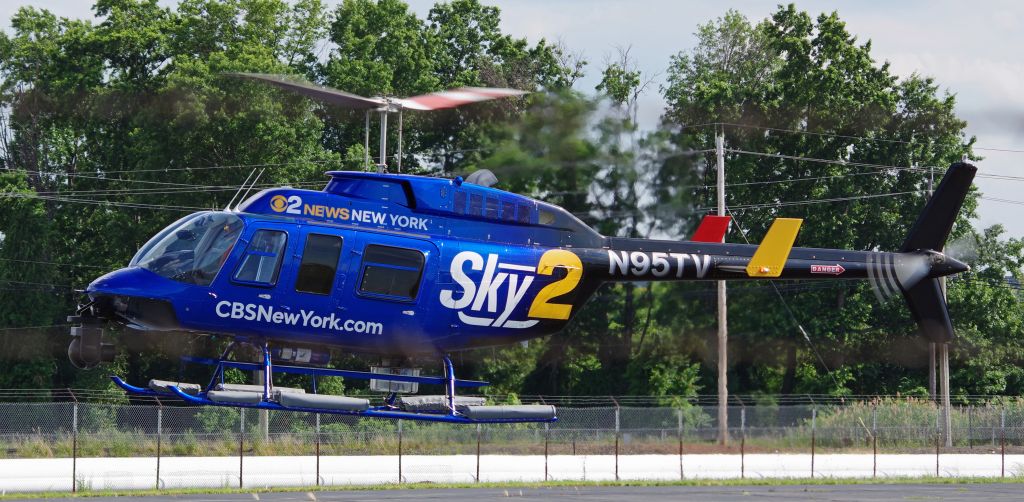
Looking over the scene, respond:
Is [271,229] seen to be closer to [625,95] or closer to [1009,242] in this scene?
[625,95]

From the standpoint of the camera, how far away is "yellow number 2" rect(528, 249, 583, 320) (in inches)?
819

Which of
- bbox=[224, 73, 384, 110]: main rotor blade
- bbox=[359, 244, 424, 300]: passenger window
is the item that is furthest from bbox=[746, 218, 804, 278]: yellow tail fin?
bbox=[224, 73, 384, 110]: main rotor blade

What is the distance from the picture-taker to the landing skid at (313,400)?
18.2 metres

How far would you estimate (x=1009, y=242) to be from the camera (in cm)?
5850

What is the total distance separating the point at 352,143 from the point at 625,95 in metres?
14.1

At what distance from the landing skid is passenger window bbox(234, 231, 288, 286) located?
1.07m

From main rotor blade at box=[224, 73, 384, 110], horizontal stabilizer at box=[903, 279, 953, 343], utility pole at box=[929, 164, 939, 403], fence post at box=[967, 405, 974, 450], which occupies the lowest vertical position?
fence post at box=[967, 405, 974, 450]

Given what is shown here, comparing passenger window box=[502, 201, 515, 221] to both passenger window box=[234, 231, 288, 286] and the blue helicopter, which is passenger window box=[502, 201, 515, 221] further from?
passenger window box=[234, 231, 288, 286]

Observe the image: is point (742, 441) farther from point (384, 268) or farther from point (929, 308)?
point (384, 268)

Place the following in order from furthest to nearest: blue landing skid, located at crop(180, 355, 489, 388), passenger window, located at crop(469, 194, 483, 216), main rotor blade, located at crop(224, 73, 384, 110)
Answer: passenger window, located at crop(469, 194, 483, 216) → main rotor blade, located at crop(224, 73, 384, 110) → blue landing skid, located at crop(180, 355, 489, 388)

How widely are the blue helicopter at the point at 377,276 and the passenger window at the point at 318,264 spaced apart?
0.07ft

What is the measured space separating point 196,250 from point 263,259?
96 cm

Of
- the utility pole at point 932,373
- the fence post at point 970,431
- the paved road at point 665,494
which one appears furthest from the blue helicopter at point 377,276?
the utility pole at point 932,373

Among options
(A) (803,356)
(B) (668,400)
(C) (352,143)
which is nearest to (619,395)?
(B) (668,400)
